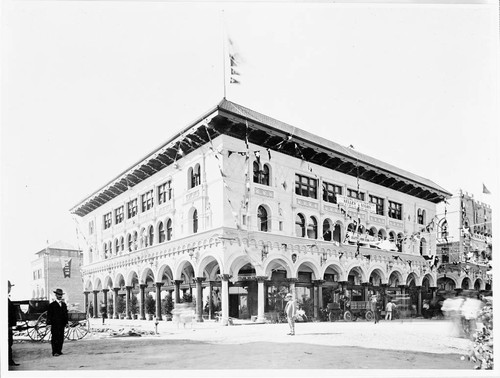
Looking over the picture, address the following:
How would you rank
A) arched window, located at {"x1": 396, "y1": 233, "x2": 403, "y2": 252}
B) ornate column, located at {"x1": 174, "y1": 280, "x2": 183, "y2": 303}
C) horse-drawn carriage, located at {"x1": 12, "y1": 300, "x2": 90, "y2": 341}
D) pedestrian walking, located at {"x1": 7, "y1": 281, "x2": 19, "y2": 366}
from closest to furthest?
pedestrian walking, located at {"x1": 7, "y1": 281, "x2": 19, "y2": 366} < horse-drawn carriage, located at {"x1": 12, "y1": 300, "x2": 90, "y2": 341} < ornate column, located at {"x1": 174, "y1": 280, "x2": 183, "y2": 303} < arched window, located at {"x1": 396, "y1": 233, "x2": 403, "y2": 252}

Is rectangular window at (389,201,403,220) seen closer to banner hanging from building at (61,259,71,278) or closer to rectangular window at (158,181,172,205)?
rectangular window at (158,181,172,205)

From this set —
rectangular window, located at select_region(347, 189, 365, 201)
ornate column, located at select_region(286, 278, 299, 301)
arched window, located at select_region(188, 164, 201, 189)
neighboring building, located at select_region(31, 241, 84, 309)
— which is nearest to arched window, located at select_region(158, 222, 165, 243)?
arched window, located at select_region(188, 164, 201, 189)

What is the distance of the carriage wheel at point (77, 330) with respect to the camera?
852cm

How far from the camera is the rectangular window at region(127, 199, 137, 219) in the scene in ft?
32.6

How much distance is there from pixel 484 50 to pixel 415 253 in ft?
13.8

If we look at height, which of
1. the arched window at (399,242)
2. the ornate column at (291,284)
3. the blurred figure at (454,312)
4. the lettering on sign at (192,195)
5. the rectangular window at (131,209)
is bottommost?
the blurred figure at (454,312)

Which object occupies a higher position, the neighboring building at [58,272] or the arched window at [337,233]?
the arched window at [337,233]

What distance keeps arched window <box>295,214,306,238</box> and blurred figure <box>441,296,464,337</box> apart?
2.97 metres

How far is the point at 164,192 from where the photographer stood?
9469mm

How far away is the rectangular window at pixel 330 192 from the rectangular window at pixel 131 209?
3.74m

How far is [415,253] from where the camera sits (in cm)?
1035

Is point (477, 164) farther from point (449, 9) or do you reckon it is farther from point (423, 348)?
point (423, 348)

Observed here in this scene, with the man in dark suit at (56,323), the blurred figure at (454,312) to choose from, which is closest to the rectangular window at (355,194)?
the blurred figure at (454,312)

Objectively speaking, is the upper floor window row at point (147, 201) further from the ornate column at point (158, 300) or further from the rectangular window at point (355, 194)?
the rectangular window at point (355, 194)
